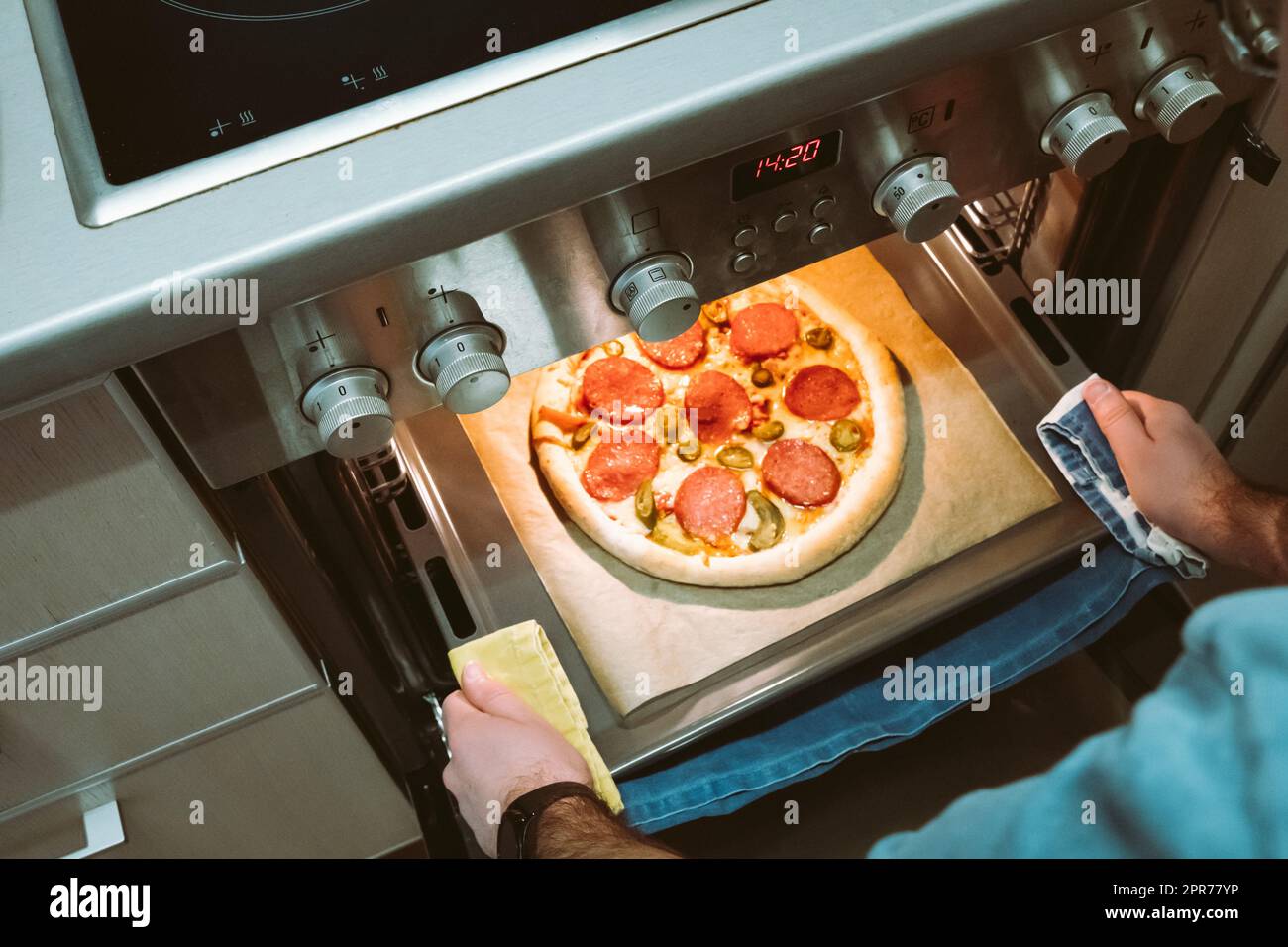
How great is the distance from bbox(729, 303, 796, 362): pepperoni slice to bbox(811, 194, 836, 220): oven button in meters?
0.42

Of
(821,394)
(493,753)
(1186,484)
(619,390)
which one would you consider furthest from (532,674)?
(1186,484)

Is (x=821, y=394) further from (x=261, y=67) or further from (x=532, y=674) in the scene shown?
(x=261, y=67)

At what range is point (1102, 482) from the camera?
42.5 inches

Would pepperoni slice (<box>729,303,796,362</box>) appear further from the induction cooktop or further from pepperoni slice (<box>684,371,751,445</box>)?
the induction cooktop

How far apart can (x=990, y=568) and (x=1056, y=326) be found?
13.1 inches

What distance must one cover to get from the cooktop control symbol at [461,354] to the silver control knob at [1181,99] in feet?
1.81

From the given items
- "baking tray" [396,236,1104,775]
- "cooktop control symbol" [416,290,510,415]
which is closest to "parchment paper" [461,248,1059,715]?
"baking tray" [396,236,1104,775]

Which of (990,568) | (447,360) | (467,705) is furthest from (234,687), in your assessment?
(990,568)

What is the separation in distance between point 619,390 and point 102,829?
2.31 ft

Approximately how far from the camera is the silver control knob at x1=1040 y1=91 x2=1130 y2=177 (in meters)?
0.75

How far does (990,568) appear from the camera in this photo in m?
1.08

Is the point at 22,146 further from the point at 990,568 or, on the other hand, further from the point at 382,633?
the point at 990,568

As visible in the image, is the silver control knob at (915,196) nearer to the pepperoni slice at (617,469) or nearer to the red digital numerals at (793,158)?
the red digital numerals at (793,158)

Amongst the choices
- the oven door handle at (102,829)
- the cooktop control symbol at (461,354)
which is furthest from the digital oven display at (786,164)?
the oven door handle at (102,829)
